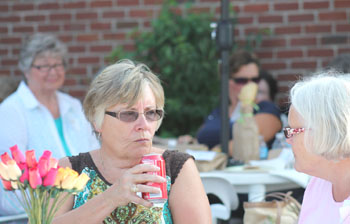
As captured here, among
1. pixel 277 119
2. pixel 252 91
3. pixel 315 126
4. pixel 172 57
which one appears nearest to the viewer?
pixel 315 126

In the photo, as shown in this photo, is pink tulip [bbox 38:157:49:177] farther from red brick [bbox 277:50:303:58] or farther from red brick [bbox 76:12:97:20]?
red brick [bbox 76:12:97:20]

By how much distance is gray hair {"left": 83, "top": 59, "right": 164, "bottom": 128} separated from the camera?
7.60 ft

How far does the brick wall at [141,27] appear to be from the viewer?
4887mm

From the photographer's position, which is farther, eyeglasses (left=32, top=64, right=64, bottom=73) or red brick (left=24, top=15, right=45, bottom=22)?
red brick (left=24, top=15, right=45, bottom=22)

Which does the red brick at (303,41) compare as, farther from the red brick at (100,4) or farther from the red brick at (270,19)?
the red brick at (100,4)

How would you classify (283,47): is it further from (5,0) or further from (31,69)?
(5,0)

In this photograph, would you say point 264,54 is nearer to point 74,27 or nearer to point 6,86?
point 74,27

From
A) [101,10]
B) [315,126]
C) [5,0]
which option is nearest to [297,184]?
[315,126]

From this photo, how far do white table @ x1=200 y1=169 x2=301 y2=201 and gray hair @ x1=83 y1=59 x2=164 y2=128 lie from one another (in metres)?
1.02

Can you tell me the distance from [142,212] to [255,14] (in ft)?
9.99

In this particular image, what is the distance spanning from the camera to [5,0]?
17.7 ft

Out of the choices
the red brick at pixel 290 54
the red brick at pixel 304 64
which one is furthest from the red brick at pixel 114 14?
the red brick at pixel 304 64

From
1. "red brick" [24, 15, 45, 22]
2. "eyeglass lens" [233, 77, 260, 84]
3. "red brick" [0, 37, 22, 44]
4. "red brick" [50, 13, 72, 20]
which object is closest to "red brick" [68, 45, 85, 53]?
"red brick" [50, 13, 72, 20]

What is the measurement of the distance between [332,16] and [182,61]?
1.33 metres
